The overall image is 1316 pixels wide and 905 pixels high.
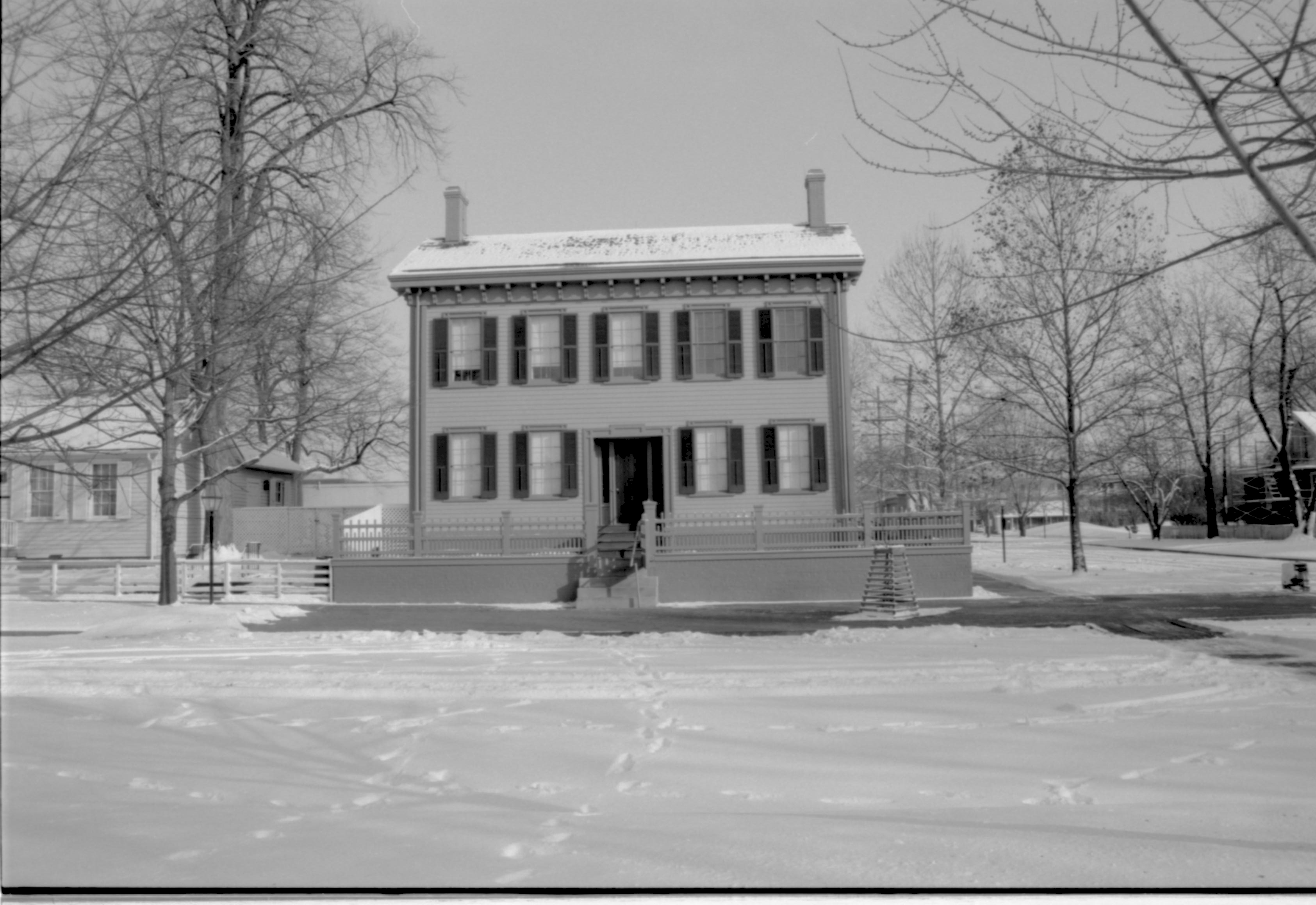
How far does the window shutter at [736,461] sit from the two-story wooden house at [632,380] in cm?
2

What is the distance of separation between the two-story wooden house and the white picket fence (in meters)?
2.79

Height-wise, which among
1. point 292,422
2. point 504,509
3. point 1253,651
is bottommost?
point 1253,651

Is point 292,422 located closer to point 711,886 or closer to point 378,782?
point 378,782

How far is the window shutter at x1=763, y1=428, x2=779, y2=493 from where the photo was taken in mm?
20531

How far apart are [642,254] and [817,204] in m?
3.92

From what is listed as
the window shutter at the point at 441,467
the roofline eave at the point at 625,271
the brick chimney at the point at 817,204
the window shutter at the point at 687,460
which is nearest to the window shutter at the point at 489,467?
the window shutter at the point at 441,467

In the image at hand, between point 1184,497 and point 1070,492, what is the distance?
1634 inches

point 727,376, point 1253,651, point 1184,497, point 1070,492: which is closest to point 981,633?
point 1253,651

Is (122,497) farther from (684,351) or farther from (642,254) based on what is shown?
(684,351)

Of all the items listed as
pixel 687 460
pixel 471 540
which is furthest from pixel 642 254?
pixel 471 540

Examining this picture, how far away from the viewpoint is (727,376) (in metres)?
20.9

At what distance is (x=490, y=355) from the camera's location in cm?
2119

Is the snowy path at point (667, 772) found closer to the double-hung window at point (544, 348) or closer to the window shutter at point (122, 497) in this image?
the double-hung window at point (544, 348)

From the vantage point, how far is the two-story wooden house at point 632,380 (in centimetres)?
2062
